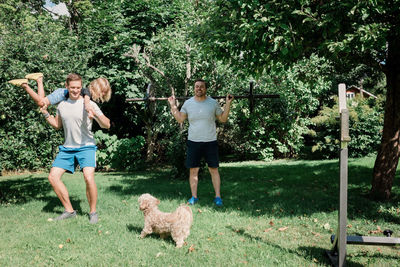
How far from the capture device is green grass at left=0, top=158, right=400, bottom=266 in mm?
3346

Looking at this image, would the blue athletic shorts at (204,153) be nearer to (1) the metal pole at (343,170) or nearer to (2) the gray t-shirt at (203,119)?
(2) the gray t-shirt at (203,119)

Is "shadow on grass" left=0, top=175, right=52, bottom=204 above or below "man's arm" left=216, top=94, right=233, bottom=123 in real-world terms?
below

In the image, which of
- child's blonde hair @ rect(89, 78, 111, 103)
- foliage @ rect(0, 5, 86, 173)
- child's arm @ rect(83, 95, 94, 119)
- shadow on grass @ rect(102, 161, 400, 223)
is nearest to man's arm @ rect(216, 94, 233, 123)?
shadow on grass @ rect(102, 161, 400, 223)

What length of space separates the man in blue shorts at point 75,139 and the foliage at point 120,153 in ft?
23.9

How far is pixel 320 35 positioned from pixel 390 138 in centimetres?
230

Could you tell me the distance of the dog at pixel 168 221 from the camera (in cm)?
363

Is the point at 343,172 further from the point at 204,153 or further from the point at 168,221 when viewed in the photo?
the point at 204,153

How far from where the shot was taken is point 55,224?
4.52m

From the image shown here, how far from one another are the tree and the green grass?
1.36 metres

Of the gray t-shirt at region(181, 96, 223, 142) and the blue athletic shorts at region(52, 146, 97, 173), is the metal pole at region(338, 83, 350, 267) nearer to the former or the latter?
the gray t-shirt at region(181, 96, 223, 142)

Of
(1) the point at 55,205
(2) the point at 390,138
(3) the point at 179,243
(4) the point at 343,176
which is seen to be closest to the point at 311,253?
(4) the point at 343,176

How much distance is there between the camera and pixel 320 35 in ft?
16.4

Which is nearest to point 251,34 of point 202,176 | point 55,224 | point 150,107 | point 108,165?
point 55,224

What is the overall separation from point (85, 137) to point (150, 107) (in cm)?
792
